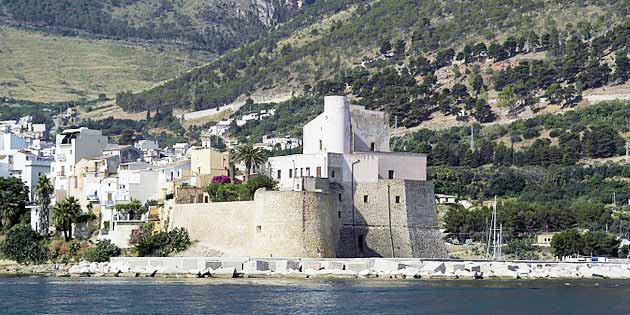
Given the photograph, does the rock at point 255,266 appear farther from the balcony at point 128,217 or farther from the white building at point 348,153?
→ the balcony at point 128,217

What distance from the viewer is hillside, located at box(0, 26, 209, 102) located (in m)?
155

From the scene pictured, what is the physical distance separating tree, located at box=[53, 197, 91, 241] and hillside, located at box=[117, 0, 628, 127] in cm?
4857

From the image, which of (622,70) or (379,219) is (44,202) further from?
(622,70)

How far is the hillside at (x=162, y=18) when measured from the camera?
18450 cm

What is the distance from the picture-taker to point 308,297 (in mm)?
49000

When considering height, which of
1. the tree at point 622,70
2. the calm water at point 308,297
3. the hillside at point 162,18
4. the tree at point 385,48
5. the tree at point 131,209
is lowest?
the calm water at point 308,297

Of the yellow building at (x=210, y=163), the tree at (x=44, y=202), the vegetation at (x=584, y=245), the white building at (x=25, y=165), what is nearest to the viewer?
the tree at (x=44, y=202)

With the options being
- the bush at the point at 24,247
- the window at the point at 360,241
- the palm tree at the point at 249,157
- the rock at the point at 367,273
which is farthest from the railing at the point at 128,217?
the rock at the point at 367,273

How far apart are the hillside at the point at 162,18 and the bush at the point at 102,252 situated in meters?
119

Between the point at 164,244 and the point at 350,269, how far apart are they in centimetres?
978

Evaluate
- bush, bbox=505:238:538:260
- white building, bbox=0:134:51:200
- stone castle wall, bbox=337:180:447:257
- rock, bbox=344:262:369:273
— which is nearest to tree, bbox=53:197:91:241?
white building, bbox=0:134:51:200

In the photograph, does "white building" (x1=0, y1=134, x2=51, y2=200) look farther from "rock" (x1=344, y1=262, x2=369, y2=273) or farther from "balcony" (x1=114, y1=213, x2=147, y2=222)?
"rock" (x1=344, y1=262, x2=369, y2=273)

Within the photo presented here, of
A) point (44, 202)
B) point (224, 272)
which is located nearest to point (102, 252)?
point (44, 202)

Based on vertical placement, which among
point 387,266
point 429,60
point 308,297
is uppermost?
point 429,60
